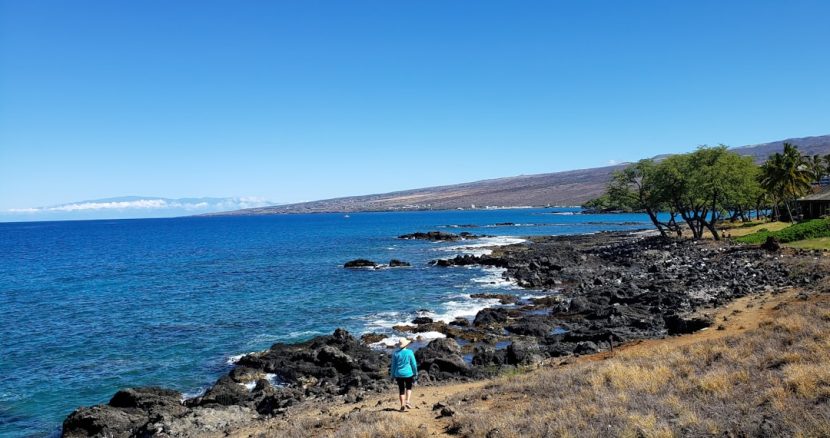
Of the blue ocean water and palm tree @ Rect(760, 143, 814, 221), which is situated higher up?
palm tree @ Rect(760, 143, 814, 221)

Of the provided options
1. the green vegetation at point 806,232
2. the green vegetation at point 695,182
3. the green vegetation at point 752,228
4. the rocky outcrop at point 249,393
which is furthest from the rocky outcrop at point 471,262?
the rocky outcrop at point 249,393

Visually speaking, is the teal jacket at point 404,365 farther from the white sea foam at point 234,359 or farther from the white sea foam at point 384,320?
the white sea foam at point 384,320

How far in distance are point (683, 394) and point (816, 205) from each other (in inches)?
2716

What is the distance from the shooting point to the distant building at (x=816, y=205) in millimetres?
63919

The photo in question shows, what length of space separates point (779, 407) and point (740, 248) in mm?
44718

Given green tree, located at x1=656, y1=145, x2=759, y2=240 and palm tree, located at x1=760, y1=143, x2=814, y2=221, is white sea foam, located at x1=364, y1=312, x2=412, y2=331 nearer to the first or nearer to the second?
green tree, located at x1=656, y1=145, x2=759, y2=240

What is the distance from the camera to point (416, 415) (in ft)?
49.2

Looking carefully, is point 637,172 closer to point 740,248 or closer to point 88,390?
point 740,248

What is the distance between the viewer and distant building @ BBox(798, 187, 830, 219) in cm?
6392

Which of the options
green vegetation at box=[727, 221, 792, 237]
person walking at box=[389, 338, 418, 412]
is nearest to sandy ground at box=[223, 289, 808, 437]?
person walking at box=[389, 338, 418, 412]

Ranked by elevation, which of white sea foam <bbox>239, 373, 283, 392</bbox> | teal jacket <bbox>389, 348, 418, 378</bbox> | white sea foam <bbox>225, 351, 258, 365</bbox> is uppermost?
teal jacket <bbox>389, 348, 418, 378</bbox>

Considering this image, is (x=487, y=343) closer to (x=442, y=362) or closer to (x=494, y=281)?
(x=442, y=362)

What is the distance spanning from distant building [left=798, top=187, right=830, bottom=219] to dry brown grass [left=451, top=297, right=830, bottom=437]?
188 ft

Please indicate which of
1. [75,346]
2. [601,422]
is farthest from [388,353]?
[75,346]
